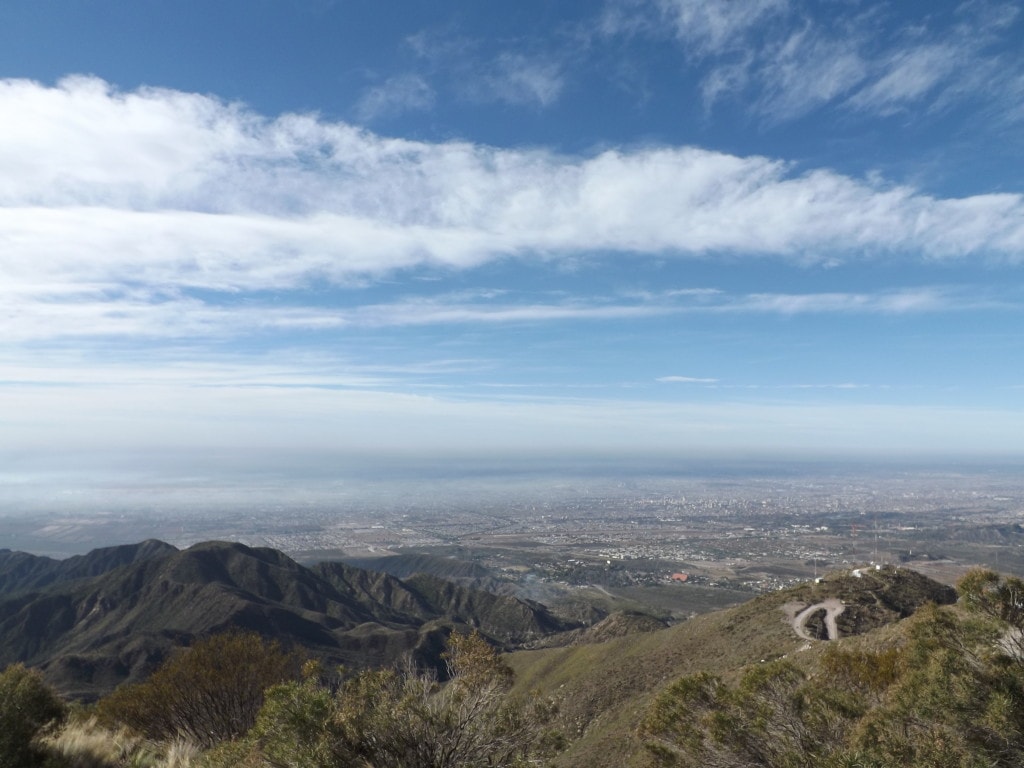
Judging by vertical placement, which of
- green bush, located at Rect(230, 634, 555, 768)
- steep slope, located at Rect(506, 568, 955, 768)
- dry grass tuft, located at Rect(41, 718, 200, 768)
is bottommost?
steep slope, located at Rect(506, 568, 955, 768)

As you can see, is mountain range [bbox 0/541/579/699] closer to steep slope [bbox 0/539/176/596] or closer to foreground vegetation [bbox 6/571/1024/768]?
steep slope [bbox 0/539/176/596]

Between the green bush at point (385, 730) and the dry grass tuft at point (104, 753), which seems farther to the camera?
the dry grass tuft at point (104, 753)

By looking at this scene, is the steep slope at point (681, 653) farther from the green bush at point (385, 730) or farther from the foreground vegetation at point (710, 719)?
the green bush at point (385, 730)

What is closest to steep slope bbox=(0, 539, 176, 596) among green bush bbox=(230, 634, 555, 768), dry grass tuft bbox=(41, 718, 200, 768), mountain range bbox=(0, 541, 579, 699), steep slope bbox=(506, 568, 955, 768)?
mountain range bbox=(0, 541, 579, 699)

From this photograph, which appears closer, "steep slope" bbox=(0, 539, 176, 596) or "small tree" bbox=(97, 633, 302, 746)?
"small tree" bbox=(97, 633, 302, 746)

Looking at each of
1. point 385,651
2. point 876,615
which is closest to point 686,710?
point 876,615

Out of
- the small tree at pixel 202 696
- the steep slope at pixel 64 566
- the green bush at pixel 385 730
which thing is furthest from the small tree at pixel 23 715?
the steep slope at pixel 64 566

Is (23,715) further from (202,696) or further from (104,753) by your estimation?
(202,696)
